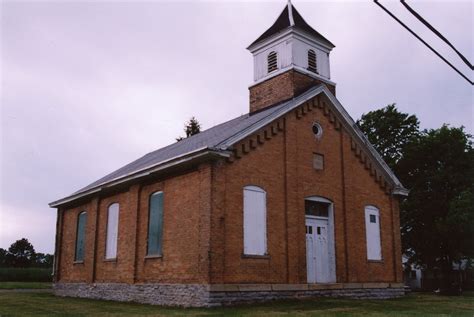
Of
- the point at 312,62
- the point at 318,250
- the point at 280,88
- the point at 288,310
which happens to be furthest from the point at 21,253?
the point at 288,310

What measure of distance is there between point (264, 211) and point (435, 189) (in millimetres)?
20228

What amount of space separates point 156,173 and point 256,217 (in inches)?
171

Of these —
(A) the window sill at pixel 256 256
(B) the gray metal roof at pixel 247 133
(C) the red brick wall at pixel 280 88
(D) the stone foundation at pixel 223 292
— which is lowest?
(D) the stone foundation at pixel 223 292

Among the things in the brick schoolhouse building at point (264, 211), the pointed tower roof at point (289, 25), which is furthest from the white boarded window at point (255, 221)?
the pointed tower roof at point (289, 25)

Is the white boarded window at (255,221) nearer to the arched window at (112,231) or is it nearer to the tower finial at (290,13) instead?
the arched window at (112,231)

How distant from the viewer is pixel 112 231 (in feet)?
74.0

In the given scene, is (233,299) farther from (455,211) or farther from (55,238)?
(455,211)

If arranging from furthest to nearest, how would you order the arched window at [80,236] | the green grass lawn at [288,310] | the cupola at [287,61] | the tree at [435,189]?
the tree at [435,189] → the arched window at [80,236] → the cupola at [287,61] → the green grass lawn at [288,310]

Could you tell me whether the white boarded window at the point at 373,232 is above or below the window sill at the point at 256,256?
above

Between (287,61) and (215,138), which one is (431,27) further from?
(287,61)

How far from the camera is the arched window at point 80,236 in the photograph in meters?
25.3

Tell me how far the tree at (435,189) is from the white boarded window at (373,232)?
469 inches

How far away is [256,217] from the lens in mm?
17766

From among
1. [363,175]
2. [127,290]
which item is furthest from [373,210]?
[127,290]
